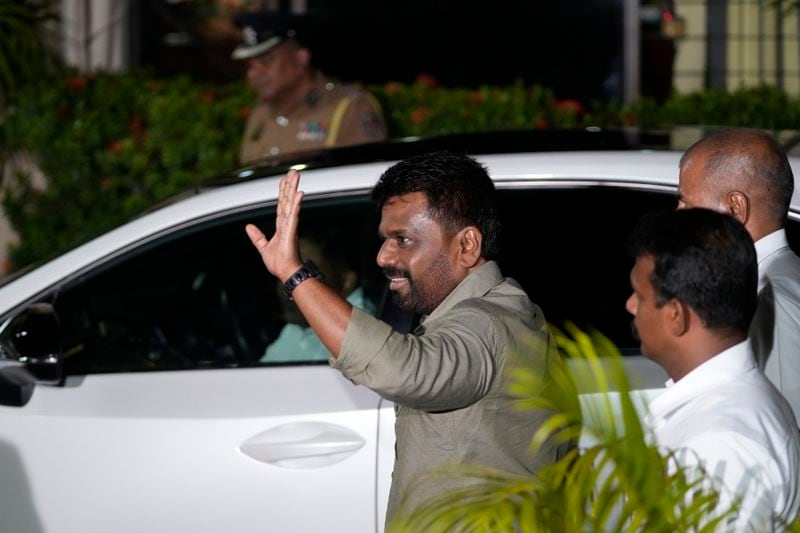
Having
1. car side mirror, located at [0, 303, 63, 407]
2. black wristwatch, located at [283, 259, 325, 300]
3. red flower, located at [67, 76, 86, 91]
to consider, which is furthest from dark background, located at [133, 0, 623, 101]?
black wristwatch, located at [283, 259, 325, 300]

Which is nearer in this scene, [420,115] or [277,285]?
[277,285]

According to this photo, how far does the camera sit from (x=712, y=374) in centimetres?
214

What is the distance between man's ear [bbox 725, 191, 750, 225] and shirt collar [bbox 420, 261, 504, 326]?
0.49m

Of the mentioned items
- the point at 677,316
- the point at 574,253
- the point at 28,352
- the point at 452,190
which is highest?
the point at 452,190

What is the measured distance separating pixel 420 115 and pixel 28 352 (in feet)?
11.9

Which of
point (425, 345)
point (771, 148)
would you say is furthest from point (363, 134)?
point (425, 345)

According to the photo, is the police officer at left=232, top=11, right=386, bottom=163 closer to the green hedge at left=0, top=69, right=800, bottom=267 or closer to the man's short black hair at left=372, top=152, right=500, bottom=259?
the green hedge at left=0, top=69, right=800, bottom=267

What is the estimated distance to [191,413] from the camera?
3520 millimetres

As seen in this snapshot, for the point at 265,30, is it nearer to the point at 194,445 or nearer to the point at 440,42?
the point at 440,42

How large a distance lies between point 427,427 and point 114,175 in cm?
499

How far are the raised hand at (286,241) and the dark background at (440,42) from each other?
6.69 m

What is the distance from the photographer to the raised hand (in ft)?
8.11

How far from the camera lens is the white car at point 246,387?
11.1 ft

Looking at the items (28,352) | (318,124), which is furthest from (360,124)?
(28,352)
